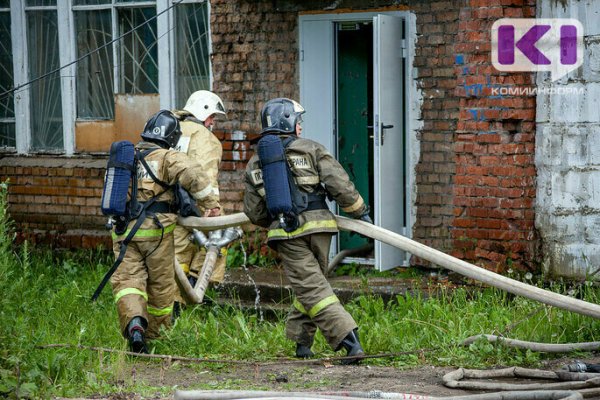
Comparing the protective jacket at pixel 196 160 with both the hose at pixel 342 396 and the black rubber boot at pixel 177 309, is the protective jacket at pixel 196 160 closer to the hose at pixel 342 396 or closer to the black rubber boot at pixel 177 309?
the black rubber boot at pixel 177 309

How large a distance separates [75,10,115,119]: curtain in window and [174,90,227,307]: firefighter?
250 cm

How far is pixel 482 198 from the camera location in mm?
9352

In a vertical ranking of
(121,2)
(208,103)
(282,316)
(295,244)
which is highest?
(121,2)

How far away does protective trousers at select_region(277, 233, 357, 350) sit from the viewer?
7328 millimetres

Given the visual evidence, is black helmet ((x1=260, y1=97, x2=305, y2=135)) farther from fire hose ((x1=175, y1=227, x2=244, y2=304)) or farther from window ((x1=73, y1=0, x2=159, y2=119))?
window ((x1=73, y1=0, x2=159, y2=119))

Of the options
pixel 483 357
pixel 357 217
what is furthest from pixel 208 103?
pixel 483 357

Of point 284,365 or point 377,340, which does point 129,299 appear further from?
point 377,340

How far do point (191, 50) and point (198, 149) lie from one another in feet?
7.88

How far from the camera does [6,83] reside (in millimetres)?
12531

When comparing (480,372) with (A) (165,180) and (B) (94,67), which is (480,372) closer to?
→ (A) (165,180)

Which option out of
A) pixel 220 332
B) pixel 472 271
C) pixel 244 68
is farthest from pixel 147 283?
pixel 244 68

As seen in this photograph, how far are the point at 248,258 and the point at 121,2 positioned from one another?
309cm

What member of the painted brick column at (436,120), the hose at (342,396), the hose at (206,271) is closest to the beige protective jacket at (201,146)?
the hose at (206,271)

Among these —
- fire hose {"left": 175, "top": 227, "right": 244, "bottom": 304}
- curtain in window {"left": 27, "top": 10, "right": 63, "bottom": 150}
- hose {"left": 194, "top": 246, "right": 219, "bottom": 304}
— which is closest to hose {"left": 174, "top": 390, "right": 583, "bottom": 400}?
fire hose {"left": 175, "top": 227, "right": 244, "bottom": 304}
